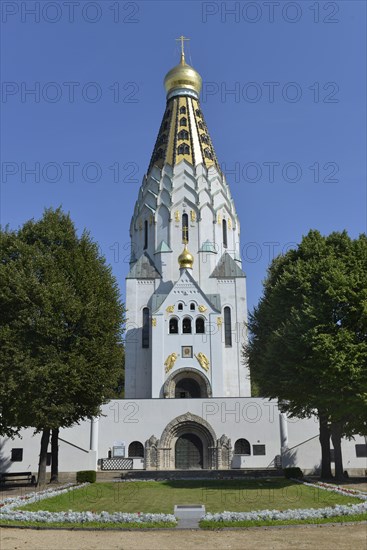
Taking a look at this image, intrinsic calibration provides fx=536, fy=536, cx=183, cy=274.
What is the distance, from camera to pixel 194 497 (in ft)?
62.4

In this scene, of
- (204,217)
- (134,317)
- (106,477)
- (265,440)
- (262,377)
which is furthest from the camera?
(204,217)

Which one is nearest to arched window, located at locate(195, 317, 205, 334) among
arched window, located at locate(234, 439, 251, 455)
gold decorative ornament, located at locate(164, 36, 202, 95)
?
arched window, located at locate(234, 439, 251, 455)

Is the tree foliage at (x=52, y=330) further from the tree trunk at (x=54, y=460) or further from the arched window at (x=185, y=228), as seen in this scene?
the arched window at (x=185, y=228)

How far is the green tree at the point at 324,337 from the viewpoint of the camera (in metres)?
21.6

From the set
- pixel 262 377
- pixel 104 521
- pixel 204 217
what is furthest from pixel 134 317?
pixel 104 521

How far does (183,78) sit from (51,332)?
44041 mm

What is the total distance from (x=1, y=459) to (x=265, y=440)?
17671mm

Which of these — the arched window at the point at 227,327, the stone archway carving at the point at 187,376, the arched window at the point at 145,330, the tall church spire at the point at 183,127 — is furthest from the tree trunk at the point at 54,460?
the tall church spire at the point at 183,127

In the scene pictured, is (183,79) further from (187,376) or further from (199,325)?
(187,376)

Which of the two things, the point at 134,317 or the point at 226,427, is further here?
the point at 134,317

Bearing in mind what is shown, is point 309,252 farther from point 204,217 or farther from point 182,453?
point 204,217

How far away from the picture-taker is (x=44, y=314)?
Answer: 2350 centimetres

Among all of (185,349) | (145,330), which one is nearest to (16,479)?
(185,349)

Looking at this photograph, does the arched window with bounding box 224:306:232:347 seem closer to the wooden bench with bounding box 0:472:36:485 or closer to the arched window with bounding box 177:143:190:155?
the arched window with bounding box 177:143:190:155
